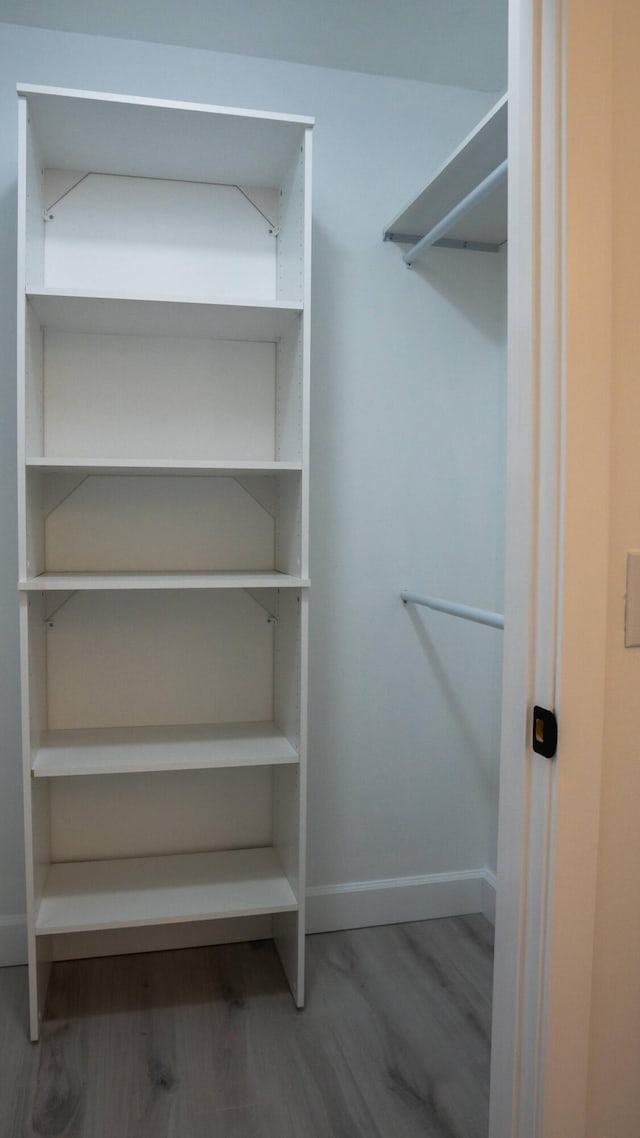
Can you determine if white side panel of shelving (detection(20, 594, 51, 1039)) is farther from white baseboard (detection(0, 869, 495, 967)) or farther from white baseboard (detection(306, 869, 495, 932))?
white baseboard (detection(306, 869, 495, 932))

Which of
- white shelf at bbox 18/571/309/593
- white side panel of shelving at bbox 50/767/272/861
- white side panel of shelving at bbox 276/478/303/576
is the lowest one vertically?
white side panel of shelving at bbox 50/767/272/861

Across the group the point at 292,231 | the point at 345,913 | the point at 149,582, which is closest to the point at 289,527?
the point at 149,582

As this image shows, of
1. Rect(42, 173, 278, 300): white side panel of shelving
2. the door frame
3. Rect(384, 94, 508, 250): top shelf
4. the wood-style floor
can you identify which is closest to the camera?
the door frame

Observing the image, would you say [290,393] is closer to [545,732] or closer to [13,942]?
[545,732]

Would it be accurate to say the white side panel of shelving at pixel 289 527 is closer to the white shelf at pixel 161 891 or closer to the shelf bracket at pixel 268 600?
the shelf bracket at pixel 268 600

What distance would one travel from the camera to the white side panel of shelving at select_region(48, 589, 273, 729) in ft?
6.94

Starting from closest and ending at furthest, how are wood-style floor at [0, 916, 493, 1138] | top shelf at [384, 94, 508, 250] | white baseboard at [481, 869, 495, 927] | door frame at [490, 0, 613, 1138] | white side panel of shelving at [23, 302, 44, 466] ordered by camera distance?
door frame at [490, 0, 613, 1138] → wood-style floor at [0, 916, 493, 1138] → top shelf at [384, 94, 508, 250] → white side panel of shelving at [23, 302, 44, 466] → white baseboard at [481, 869, 495, 927]

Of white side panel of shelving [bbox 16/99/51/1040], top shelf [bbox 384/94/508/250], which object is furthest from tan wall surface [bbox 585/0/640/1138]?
white side panel of shelving [bbox 16/99/51/1040]

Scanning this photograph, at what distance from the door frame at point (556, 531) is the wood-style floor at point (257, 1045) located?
0.83 metres

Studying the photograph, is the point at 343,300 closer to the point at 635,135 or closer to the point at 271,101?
the point at 271,101

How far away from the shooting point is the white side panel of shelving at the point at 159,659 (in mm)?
2115

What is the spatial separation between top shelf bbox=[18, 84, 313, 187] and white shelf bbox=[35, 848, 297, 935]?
184 centimetres

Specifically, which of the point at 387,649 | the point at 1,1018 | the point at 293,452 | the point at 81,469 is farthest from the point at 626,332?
the point at 1,1018

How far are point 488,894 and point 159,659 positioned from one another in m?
1.24
